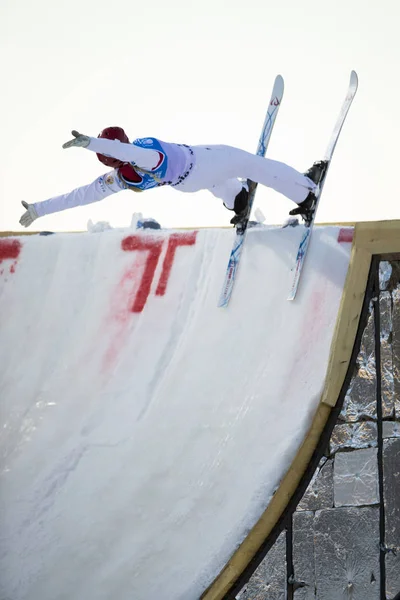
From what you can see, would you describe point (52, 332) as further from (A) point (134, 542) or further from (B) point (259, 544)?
(B) point (259, 544)

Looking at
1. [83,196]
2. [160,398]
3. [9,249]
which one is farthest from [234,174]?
[9,249]

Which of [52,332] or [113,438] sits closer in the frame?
[113,438]

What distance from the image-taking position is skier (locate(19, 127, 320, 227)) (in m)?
4.34

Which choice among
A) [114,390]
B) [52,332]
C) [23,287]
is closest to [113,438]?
[114,390]

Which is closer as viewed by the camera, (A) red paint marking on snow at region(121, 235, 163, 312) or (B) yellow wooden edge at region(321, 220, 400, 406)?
(B) yellow wooden edge at region(321, 220, 400, 406)

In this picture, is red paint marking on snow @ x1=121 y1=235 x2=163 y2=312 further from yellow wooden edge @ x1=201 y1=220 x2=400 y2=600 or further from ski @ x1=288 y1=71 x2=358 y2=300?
yellow wooden edge @ x1=201 y1=220 x2=400 y2=600

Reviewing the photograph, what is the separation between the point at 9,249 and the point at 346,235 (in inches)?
108

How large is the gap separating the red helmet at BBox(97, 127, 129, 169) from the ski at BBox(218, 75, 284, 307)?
930 millimetres

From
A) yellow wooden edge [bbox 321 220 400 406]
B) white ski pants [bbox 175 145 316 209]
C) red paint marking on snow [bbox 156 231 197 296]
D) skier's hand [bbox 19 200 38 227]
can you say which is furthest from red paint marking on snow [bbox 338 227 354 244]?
skier's hand [bbox 19 200 38 227]

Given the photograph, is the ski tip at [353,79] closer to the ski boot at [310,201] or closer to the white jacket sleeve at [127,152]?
the ski boot at [310,201]

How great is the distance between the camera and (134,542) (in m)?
4.76

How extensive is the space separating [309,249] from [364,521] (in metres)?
1.59

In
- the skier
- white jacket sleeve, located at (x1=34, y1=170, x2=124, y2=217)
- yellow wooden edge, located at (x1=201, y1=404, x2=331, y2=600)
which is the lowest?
yellow wooden edge, located at (x1=201, y1=404, x2=331, y2=600)

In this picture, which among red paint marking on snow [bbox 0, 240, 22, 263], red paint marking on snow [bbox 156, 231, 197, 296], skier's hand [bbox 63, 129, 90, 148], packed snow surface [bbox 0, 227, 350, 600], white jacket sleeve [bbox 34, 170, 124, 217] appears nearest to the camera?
skier's hand [bbox 63, 129, 90, 148]
